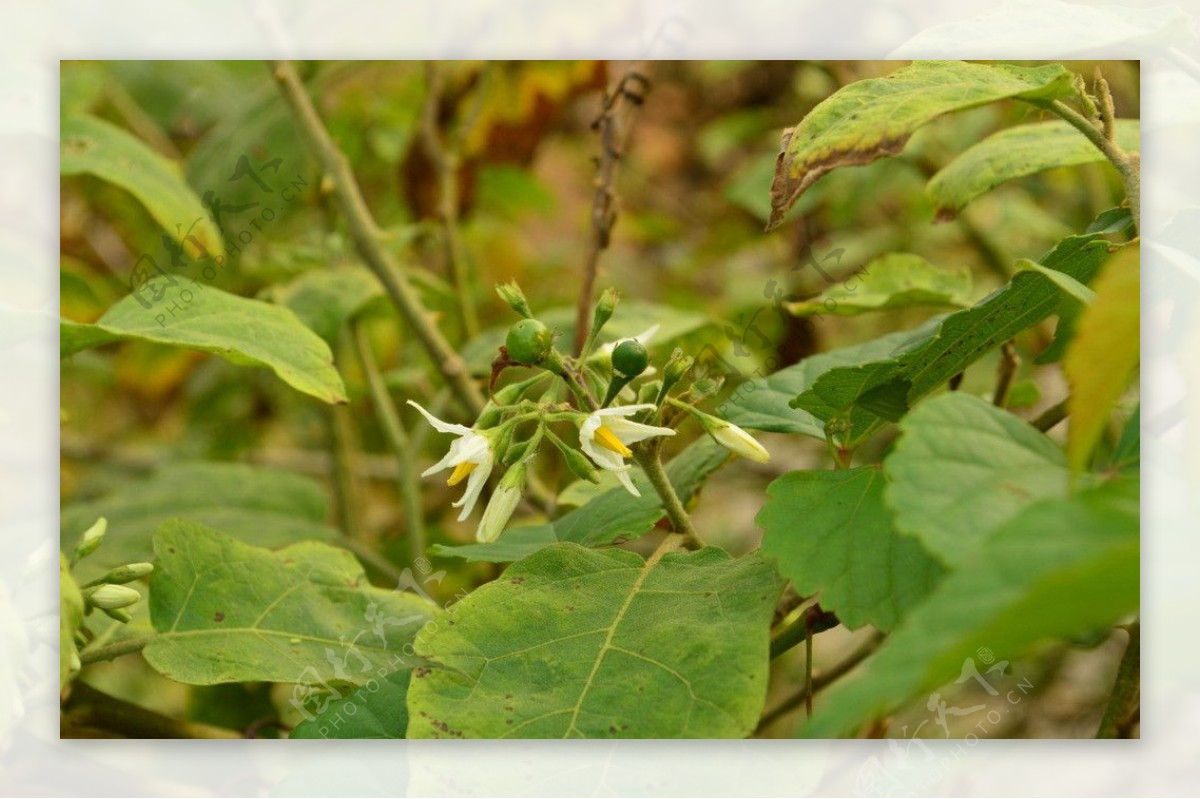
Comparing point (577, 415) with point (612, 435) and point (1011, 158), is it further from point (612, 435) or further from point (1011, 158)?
point (1011, 158)

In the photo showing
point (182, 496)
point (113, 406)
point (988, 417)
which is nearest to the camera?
point (988, 417)

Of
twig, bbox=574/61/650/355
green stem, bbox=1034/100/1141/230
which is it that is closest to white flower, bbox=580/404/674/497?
green stem, bbox=1034/100/1141/230

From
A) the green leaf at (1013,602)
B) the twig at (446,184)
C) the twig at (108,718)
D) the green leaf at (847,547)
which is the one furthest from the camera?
the twig at (446,184)

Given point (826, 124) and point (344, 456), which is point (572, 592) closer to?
point (826, 124)

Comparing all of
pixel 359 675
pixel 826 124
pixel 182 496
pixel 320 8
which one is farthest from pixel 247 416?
pixel 826 124

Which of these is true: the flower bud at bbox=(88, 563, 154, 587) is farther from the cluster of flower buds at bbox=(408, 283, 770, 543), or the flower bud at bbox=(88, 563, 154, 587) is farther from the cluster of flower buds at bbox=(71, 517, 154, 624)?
the cluster of flower buds at bbox=(408, 283, 770, 543)

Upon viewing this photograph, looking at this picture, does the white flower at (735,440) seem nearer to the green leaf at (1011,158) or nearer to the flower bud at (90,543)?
the green leaf at (1011,158)

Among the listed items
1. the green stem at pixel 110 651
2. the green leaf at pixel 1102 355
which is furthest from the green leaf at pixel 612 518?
the green leaf at pixel 1102 355
